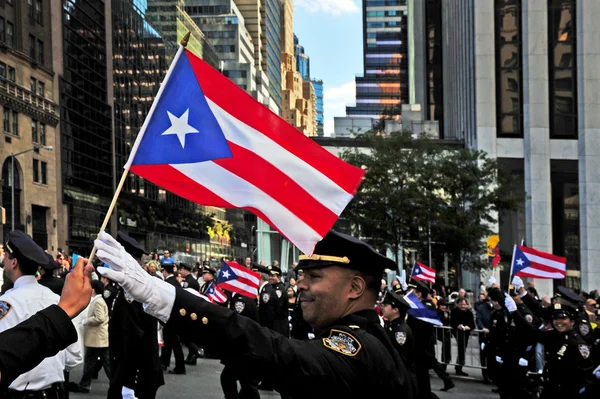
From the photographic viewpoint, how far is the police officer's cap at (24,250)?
18.7 feet

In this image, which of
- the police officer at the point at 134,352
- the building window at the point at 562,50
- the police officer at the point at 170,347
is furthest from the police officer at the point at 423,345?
the building window at the point at 562,50

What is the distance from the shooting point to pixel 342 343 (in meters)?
3.27

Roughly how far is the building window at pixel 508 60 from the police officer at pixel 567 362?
42.6m

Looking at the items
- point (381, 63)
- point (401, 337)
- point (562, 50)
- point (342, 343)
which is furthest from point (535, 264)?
point (381, 63)

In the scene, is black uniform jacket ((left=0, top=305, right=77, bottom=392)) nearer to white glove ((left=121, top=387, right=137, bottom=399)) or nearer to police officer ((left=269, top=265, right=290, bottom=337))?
white glove ((left=121, top=387, right=137, bottom=399))

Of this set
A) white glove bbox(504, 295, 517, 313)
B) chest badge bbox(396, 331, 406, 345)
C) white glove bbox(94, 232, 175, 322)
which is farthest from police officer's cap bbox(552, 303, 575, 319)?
white glove bbox(94, 232, 175, 322)

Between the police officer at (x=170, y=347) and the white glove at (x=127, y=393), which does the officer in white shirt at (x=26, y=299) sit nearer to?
the white glove at (x=127, y=393)

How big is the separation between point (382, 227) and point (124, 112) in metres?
49.3

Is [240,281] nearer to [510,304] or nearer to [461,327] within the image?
[510,304]

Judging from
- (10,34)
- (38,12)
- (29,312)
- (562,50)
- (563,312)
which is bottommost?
(563,312)

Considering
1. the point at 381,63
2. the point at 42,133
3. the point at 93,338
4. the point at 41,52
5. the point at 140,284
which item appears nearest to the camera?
the point at 140,284

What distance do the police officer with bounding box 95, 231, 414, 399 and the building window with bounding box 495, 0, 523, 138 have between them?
49.7 meters

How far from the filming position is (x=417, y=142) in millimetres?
36062

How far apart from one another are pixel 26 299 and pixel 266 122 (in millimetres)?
2365
